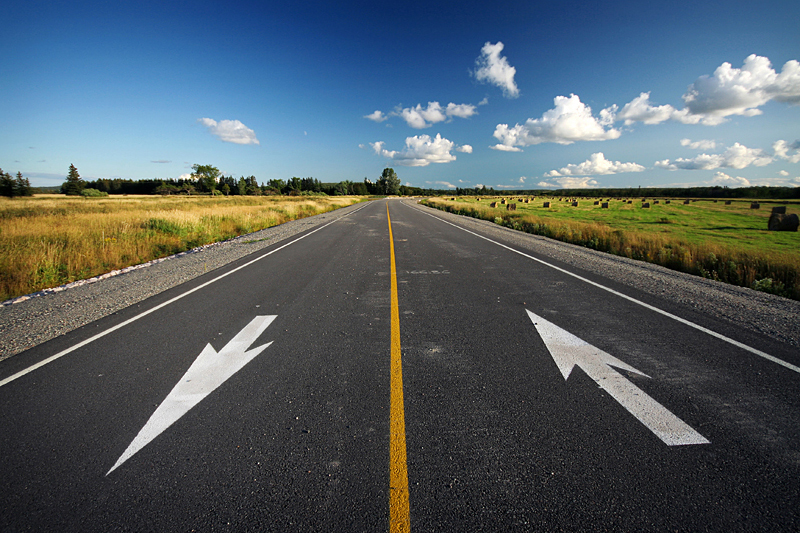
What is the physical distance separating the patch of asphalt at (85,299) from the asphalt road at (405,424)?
20.8 inches

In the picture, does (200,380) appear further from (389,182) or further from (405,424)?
(389,182)

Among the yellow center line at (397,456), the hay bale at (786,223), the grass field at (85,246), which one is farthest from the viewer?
the hay bale at (786,223)

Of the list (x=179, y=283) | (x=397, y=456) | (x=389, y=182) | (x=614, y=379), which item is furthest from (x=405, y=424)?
(x=389, y=182)

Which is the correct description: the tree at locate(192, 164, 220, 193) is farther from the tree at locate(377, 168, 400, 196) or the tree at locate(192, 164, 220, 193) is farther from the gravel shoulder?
the gravel shoulder

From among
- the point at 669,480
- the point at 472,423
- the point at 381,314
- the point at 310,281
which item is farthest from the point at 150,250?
the point at 669,480

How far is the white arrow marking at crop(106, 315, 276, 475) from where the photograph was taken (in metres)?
2.80

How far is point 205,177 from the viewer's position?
10519cm

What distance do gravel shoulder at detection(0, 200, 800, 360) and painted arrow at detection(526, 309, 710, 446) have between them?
294 cm

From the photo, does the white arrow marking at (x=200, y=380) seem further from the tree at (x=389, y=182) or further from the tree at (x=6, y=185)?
the tree at (x=389, y=182)

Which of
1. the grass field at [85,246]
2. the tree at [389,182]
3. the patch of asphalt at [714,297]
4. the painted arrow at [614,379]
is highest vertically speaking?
the tree at [389,182]

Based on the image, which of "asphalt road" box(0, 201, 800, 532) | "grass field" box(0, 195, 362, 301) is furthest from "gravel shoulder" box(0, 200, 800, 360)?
"grass field" box(0, 195, 362, 301)

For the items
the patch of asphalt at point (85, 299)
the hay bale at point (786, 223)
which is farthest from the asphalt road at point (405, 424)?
the hay bale at point (786, 223)

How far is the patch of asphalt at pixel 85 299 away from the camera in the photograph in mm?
4887

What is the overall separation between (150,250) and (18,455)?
417 inches
